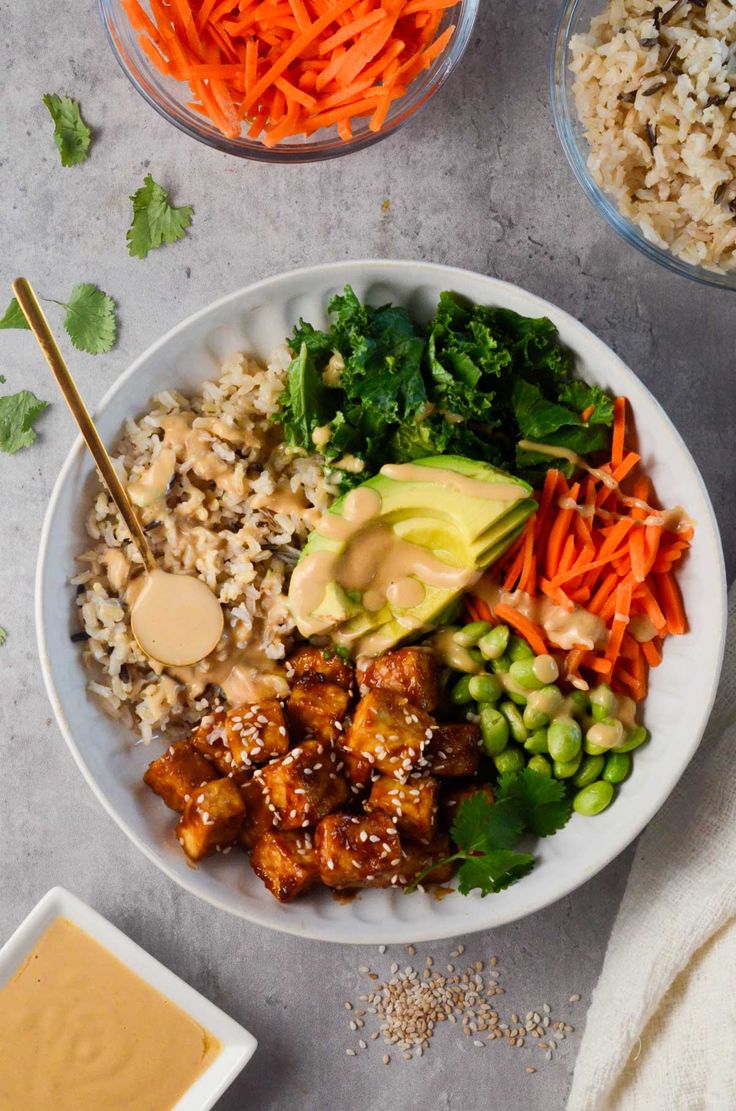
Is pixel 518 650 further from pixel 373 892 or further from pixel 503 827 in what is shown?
pixel 373 892

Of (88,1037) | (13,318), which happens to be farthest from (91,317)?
(88,1037)

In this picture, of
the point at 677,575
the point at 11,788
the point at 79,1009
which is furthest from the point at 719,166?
the point at 79,1009

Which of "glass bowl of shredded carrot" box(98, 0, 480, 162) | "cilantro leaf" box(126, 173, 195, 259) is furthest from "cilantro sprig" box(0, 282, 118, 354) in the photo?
"glass bowl of shredded carrot" box(98, 0, 480, 162)

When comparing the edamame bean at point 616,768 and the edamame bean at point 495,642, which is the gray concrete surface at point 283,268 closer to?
the edamame bean at point 616,768

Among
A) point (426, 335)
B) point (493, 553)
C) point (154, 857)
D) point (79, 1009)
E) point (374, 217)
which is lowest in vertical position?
point (79, 1009)

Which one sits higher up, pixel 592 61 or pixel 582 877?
pixel 592 61

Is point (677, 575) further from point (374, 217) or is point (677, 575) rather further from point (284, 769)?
point (374, 217)

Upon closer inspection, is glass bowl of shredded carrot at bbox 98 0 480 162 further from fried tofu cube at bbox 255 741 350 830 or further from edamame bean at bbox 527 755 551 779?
edamame bean at bbox 527 755 551 779

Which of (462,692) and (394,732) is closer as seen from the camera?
(394,732)
